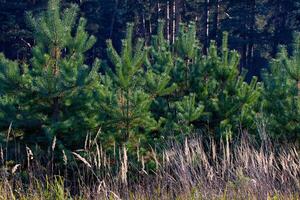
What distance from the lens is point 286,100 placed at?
347 inches

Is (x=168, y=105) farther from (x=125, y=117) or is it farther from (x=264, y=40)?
(x=264, y=40)

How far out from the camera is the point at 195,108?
9.56m

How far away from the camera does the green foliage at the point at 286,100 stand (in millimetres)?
8703

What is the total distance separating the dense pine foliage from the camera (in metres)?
8.72

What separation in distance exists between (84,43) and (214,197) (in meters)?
5.02

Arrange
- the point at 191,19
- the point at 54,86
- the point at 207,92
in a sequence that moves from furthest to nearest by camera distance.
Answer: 1. the point at 191,19
2. the point at 207,92
3. the point at 54,86

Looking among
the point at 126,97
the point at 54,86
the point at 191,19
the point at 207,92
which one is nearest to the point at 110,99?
the point at 126,97

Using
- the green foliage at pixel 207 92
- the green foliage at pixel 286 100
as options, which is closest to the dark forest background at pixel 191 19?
the green foliage at pixel 207 92

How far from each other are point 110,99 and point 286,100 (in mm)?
2621

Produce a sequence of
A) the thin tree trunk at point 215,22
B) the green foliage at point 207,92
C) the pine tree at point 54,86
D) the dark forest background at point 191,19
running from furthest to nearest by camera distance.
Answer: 1. the thin tree trunk at point 215,22
2. the dark forest background at point 191,19
3. the green foliage at point 207,92
4. the pine tree at point 54,86

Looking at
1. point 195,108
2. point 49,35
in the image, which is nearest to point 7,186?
point 49,35

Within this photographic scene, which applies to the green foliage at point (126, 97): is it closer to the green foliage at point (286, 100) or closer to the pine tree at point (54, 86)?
the pine tree at point (54, 86)

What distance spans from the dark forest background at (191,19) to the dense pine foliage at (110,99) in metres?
21.2

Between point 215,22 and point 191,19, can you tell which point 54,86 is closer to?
point 215,22
